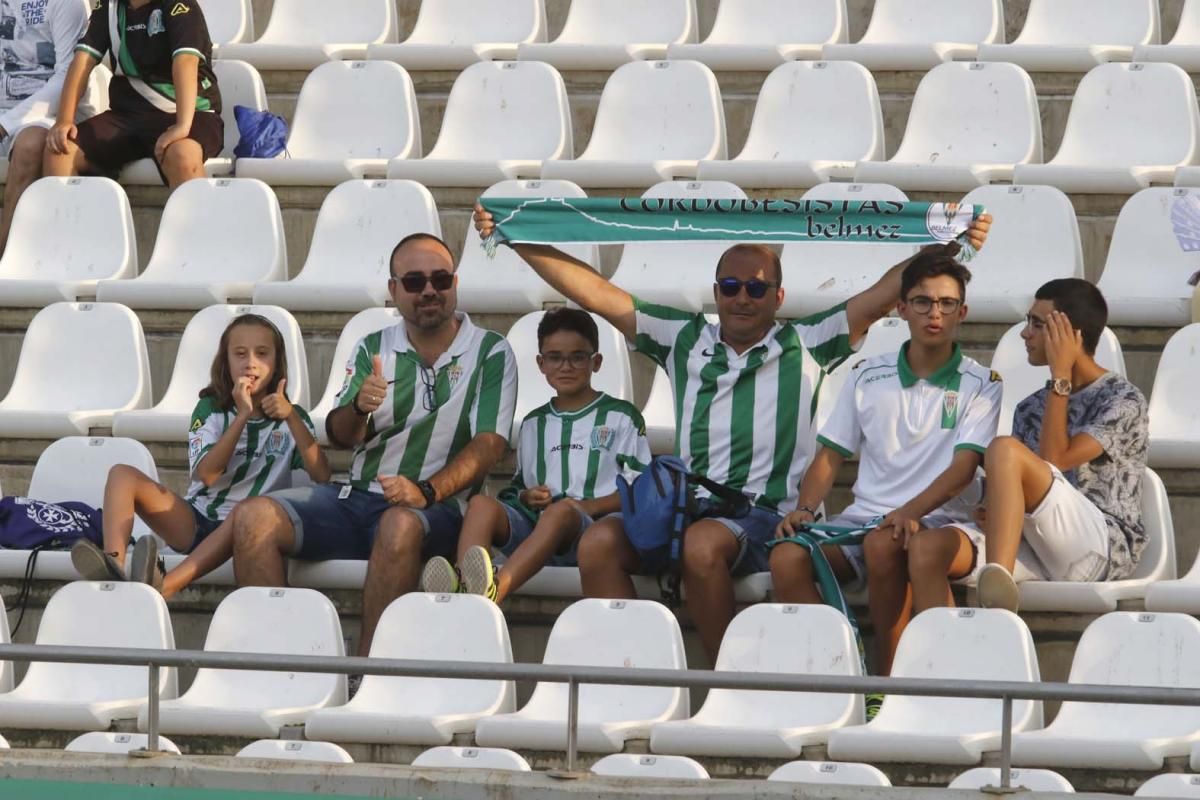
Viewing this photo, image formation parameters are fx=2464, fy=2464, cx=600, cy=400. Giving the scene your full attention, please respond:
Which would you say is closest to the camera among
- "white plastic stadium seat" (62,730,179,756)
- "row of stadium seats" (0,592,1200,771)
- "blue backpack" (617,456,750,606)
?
"row of stadium seats" (0,592,1200,771)

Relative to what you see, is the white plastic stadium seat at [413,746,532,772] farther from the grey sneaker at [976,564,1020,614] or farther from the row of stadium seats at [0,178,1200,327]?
the row of stadium seats at [0,178,1200,327]

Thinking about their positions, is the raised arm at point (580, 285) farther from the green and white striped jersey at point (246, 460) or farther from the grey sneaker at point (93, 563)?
the grey sneaker at point (93, 563)

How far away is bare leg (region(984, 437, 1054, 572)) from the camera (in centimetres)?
605

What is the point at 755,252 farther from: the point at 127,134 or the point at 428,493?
the point at 127,134

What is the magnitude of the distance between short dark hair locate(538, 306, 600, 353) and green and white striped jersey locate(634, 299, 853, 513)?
0.24m

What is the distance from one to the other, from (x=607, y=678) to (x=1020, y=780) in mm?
955

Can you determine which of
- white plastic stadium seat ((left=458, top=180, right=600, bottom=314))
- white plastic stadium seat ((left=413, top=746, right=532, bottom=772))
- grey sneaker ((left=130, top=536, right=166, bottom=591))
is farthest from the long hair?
white plastic stadium seat ((left=413, top=746, right=532, bottom=772))

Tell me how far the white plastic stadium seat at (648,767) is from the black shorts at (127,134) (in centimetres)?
387

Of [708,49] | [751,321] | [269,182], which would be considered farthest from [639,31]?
[751,321]

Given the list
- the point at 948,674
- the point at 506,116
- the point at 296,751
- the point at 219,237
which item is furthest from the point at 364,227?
the point at 948,674

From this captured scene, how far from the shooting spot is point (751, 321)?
6.78 metres

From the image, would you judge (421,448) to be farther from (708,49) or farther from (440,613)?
(708,49)

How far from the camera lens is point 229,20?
997cm

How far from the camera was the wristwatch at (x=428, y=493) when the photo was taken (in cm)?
670
